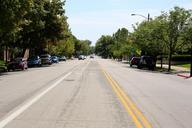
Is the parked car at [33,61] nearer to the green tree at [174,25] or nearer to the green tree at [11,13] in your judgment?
the green tree at [174,25]

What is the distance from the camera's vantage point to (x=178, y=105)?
16.3m

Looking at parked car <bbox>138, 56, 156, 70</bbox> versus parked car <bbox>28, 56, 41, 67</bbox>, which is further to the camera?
parked car <bbox>28, 56, 41, 67</bbox>

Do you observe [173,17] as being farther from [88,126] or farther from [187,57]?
[88,126]

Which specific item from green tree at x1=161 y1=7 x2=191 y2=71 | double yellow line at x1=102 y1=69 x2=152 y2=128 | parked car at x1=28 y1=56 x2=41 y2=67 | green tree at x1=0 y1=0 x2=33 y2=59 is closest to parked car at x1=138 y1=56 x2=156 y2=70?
green tree at x1=161 y1=7 x2=191 y2=71

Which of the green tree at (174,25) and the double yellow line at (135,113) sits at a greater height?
the green tree at (174,25)

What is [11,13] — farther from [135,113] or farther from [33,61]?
[135,113]

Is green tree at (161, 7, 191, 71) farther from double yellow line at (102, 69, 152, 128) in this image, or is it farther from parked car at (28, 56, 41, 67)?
double yellow line at (102, 69, 152, 128)

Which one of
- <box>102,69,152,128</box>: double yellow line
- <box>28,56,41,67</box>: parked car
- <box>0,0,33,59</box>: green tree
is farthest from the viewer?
<box>28,56,41,67</box>: parked car

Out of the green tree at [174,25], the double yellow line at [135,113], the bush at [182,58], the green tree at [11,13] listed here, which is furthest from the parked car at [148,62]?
the double yellow line at [135,113]

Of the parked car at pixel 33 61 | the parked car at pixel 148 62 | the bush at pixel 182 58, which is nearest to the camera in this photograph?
the parked car at pixel 148 62

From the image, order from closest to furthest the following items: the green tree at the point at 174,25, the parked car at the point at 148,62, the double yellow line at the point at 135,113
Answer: the double yellow line at the point at 135,113 → the green tree at the point at 174,25 → the parked car at the point at 148,62

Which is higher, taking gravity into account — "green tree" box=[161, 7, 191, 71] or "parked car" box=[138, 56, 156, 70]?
"green tree" box=[161, 7, 191, 71]

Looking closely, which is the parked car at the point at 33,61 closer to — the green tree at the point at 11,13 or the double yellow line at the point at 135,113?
the green tree at the point at 11,13

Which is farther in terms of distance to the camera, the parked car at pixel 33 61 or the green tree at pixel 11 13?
the parked car at pixel 33 61
